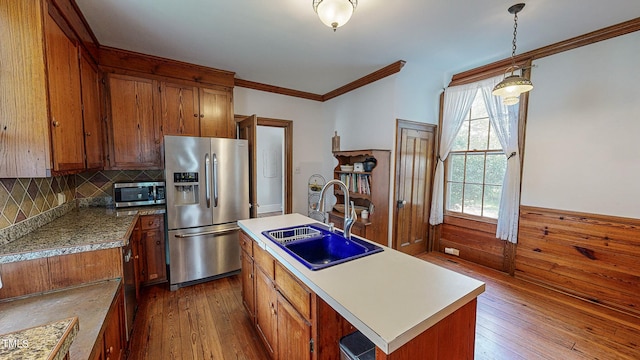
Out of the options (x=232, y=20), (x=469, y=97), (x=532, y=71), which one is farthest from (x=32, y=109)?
(x=532, y=71)

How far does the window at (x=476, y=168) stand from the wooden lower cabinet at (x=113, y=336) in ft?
12.6

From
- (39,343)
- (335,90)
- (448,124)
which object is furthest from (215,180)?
(448,124)

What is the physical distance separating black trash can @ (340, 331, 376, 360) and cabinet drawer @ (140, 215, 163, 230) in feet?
8.12

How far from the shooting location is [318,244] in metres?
1.80

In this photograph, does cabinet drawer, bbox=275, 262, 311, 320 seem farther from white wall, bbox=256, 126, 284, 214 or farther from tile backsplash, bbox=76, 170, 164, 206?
white wall, bbox=256, 126, 284, 214

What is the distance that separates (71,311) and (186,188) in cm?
164

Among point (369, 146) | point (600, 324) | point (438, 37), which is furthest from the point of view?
point (369, 146)

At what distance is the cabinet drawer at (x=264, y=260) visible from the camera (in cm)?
158

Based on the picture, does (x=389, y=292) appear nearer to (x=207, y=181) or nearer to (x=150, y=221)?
(x=207, y=181)

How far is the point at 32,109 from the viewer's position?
54.6 inches

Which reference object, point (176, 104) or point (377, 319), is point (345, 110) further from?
point (377, 319)

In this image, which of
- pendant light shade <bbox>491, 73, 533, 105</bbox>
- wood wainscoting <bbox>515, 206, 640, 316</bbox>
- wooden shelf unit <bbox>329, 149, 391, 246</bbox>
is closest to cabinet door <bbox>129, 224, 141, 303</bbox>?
wooden shelf unit <bbox>329, 149, 391, 246</bbox>

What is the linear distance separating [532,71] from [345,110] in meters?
2.42

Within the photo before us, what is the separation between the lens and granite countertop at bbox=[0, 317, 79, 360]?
0.55 m
